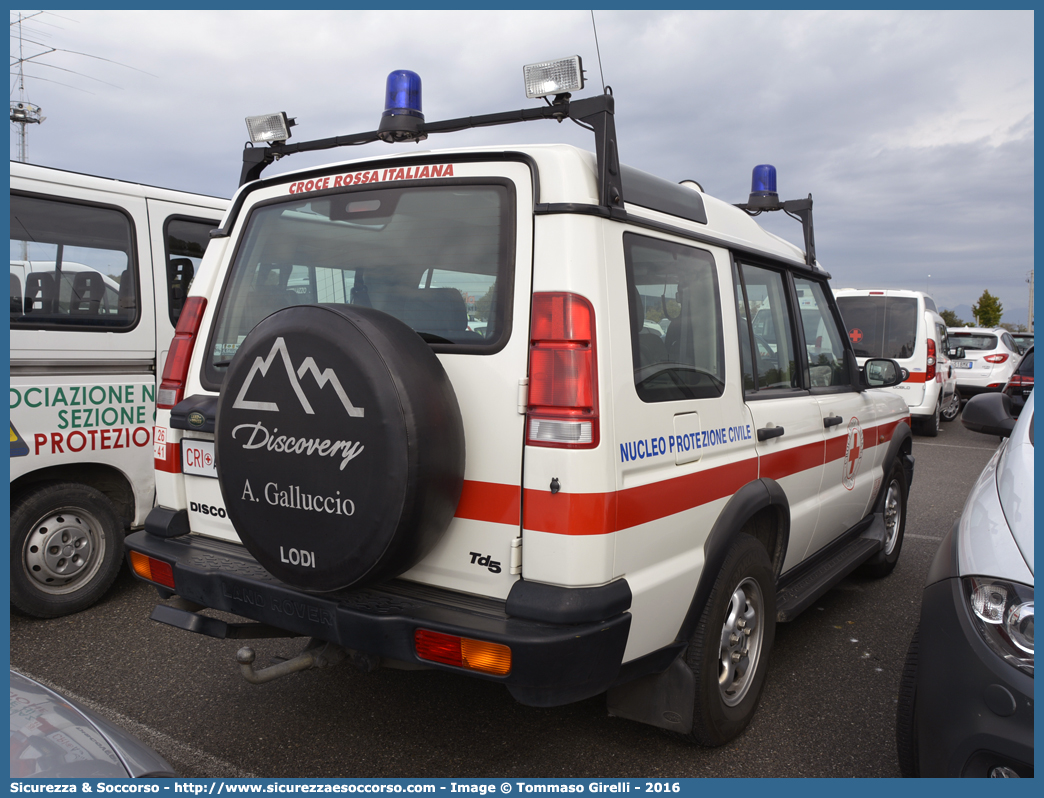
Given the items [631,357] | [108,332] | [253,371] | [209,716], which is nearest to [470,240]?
[631,357]

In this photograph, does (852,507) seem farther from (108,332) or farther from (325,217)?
(108,332)

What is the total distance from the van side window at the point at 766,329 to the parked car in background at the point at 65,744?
2432 millimetres

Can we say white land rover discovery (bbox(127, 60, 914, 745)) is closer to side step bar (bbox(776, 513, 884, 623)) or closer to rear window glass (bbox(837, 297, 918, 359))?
side step bar (bbox(776, 513, 884, 623))

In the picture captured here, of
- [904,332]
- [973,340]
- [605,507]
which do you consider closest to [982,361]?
[973,340]

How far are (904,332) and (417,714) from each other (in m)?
10.2

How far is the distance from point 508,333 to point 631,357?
1.33 feet

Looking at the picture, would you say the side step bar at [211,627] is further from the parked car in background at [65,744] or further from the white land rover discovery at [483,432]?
the parked car in background at [65,744]

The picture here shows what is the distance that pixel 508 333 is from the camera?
2.38 meters

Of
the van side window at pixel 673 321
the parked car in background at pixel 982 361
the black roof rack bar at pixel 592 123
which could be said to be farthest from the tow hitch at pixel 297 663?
the parked car in background at pixel 982 361

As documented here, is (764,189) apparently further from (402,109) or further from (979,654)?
(979,654)

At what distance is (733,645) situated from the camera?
9.85 feet

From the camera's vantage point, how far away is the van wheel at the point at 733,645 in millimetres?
2748

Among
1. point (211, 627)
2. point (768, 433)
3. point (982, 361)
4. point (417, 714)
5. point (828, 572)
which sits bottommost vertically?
point (417, 714)

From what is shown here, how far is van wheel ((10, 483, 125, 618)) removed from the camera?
407 cm
